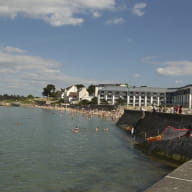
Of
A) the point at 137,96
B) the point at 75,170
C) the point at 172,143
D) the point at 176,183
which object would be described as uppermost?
the point at 137,96

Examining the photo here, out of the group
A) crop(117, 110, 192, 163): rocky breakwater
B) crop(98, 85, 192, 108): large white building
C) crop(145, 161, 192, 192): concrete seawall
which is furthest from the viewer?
crop(98, 85, 192, 108): large white building

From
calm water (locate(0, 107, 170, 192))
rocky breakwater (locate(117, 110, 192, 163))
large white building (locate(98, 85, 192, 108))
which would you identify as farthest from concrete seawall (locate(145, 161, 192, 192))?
large white building (locate(98, 85, 192, 108))

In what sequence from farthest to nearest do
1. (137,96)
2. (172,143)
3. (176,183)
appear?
1. (137,96)
2. (172,143)
3. (176,183)

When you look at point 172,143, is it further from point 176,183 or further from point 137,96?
point 137,96

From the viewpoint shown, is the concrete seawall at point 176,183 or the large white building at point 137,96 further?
the large white building at point 137,96

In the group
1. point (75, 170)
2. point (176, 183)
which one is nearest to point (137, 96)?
point (75, 170)

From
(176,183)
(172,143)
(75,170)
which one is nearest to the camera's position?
(176,183)

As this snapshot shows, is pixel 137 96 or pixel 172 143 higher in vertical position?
pixel 137 96

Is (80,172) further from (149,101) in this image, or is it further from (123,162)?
(149,101)

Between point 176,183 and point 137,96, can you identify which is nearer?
point 176,183

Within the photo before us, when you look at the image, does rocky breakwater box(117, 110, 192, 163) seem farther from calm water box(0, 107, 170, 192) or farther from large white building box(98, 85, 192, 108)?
large white building box(98, 85, 192, 108)

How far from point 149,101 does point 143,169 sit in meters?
176

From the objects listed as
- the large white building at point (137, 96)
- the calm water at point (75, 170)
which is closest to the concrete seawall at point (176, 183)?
the calm water at point (75, 170)

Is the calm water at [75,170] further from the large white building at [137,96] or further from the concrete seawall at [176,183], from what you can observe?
the large white building at [137,96]
